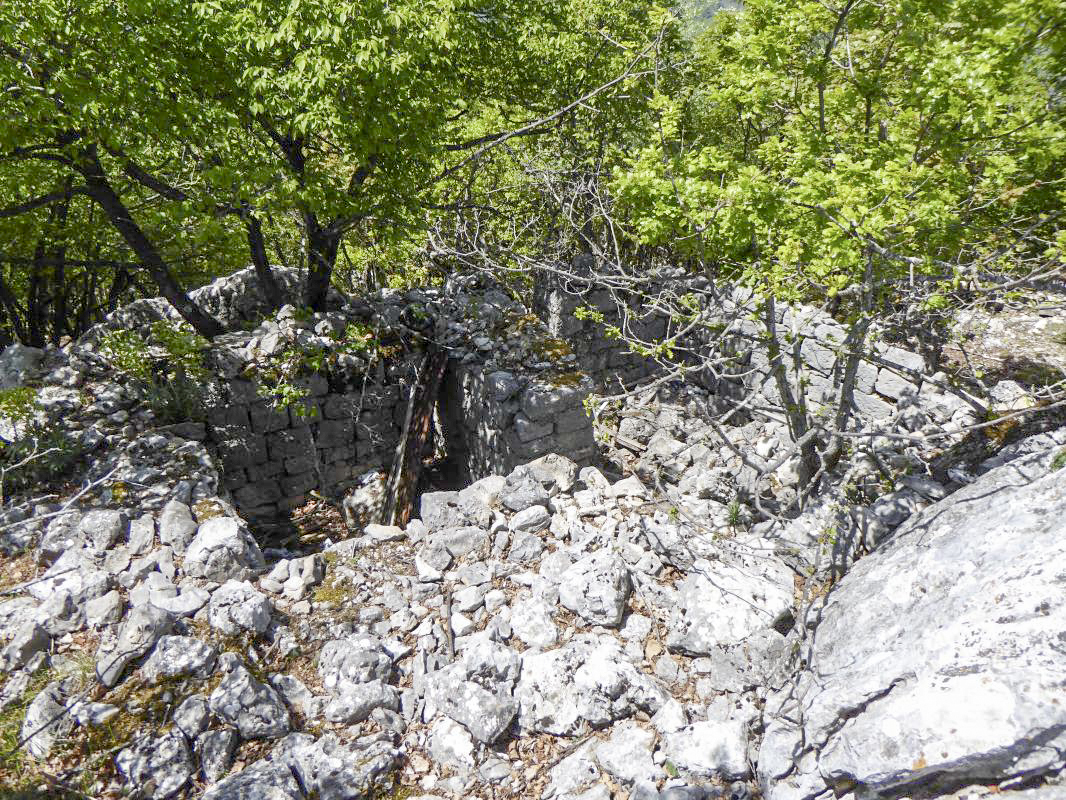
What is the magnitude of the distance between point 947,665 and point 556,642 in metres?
1.91

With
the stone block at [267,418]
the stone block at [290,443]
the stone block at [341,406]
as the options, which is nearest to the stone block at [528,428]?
the stone block at [341,406]

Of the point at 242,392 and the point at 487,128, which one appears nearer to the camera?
the point at 242,392

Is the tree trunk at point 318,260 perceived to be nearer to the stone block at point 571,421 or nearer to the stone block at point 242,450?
the stone block at point 242,450

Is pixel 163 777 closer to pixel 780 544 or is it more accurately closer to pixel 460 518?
pixel 460 518

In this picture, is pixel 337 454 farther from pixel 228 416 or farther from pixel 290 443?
pixel 228 416

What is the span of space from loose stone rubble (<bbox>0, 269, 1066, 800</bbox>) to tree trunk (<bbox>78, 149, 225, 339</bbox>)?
1.71 m

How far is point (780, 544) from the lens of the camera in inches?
160

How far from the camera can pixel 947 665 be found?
7.99 ft

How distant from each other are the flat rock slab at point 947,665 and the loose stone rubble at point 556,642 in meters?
0.01

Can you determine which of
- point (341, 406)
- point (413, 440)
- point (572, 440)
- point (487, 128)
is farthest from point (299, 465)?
Result: point (487, 128)

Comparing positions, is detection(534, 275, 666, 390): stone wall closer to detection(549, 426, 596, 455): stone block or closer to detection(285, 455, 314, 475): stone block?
detection(549, 426, 596, 455): stone block

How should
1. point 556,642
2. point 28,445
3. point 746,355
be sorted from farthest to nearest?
1. point 746,355
2. point 28,445
3. point 556,642

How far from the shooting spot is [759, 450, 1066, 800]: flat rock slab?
2.19 m

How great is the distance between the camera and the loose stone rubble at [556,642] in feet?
8.14
